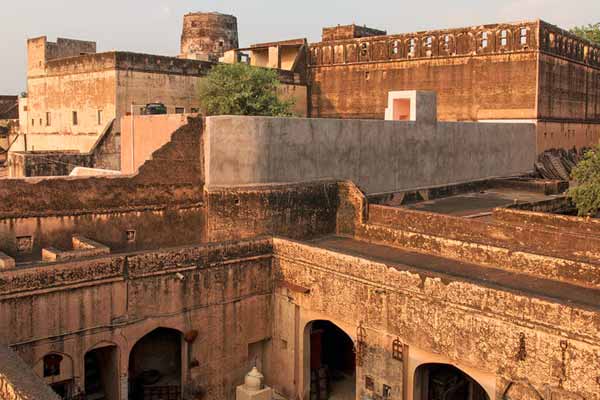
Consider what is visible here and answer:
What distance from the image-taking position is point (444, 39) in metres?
27.4

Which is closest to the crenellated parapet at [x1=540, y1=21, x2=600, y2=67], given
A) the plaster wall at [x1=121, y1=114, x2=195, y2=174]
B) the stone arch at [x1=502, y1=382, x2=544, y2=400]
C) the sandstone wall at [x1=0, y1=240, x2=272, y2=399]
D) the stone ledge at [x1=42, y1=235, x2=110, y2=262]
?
the plaster wall at [x1=121, y1=114, x2=195, y2=174]

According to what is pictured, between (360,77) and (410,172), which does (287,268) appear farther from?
(360,77)

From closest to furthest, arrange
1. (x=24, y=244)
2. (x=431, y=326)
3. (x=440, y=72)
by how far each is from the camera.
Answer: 1. (x=431, y=326)
2. (x=24, y=244)
3. (x=440, y=72)

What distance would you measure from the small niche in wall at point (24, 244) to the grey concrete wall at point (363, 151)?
403cm

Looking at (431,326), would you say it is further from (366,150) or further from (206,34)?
(206,34)

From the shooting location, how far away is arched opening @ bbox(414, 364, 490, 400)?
38.1 ft

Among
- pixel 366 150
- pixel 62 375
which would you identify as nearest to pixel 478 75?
pixel 366 150

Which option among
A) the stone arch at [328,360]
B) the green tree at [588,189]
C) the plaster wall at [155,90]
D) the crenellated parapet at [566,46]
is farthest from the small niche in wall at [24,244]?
the crenellated parapet at [566,46]

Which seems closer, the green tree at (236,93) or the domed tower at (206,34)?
the green tree at (236,93)

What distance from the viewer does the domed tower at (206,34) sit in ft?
110

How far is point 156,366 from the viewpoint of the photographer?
13625 mm

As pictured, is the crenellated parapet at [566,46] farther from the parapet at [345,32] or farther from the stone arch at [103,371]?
the stone arch at [103,371]

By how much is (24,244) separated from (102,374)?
3.02 metres

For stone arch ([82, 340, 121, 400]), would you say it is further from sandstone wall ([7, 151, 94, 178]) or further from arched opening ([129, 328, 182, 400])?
sandstone wall ([7, 151, 94, 178])
